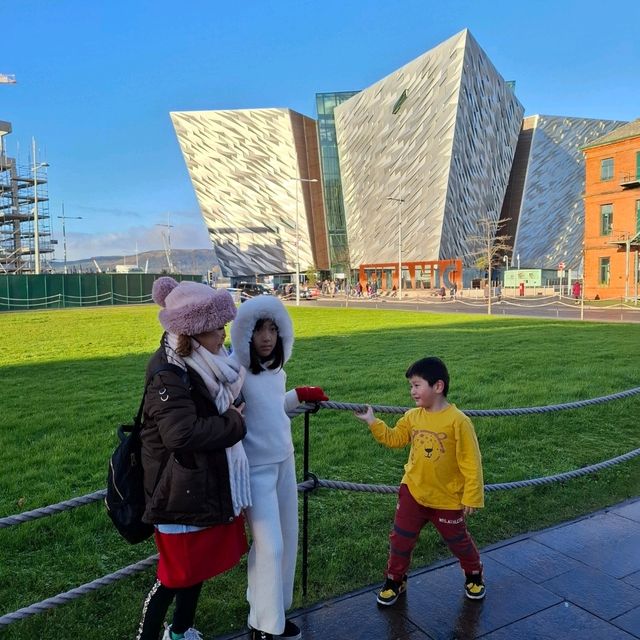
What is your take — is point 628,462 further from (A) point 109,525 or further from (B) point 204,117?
(B) point 204,117

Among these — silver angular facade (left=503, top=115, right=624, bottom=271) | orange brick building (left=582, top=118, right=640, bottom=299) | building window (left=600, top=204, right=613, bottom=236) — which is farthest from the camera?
silver angular facade (left=503, top=115, right=624, bottom=271)

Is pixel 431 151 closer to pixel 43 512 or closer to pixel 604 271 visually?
pixel 604 271

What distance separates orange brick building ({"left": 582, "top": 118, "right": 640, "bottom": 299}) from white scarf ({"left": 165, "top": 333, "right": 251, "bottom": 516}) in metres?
38.8

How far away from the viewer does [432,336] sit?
50.8 ft

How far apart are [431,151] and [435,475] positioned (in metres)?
59.5

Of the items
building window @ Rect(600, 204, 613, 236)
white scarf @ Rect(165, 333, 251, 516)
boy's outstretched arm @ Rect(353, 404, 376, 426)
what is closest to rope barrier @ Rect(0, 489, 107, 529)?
white scarf @ Rect(165, 333, 251, 516)

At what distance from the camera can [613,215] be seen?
38594 mm

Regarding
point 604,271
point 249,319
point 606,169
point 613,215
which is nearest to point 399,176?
point 606,169

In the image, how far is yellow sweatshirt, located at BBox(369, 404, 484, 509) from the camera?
2686 millimetres

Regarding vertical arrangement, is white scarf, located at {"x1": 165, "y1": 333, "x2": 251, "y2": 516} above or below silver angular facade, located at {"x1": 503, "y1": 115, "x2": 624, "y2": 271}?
below

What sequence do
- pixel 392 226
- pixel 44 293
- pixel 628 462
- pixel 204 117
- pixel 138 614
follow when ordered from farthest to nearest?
1. pixel 204 117
2. pixel 392 226
3. pixel 44 293
4. pixel 628 462
5. pixel 138 614

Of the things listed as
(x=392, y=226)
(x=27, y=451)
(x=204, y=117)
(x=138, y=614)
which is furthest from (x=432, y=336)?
(x=204, y=117)

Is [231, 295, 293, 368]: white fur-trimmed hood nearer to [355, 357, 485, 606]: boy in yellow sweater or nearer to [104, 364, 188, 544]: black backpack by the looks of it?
[104, 364, 188, 544]: black backpack

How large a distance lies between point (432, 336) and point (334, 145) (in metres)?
62.6
